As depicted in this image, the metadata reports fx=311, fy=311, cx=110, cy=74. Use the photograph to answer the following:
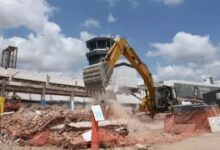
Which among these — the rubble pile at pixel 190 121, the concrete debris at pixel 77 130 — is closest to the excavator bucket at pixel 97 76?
the concrete debris at pixel 77 130

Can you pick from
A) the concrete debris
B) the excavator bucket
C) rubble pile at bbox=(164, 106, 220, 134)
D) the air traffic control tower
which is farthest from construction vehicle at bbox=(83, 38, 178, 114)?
the air traffic control tower

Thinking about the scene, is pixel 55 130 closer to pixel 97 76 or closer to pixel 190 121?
pixel 97 76

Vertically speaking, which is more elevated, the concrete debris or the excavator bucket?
the excavator bucket

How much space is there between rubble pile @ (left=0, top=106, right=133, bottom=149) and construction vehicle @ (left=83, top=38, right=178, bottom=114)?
2.10 meters

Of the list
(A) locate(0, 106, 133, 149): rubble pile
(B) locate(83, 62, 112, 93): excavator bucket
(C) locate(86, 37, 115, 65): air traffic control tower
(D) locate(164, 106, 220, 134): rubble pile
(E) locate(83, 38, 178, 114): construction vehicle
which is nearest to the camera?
(A) locate(0, 106, 133, 149): rubble pile

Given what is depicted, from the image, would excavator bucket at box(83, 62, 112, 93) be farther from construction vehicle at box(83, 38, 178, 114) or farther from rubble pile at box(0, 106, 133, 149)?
rubble pile at box(0, 106, 133, 149)

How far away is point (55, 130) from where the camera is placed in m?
15.1

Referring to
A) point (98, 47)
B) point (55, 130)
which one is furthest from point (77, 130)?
point (98, 47)

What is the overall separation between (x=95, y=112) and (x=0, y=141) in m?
8.03

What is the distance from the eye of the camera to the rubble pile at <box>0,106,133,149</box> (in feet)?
44.8

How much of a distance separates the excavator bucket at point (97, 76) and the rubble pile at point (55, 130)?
1.77 meters

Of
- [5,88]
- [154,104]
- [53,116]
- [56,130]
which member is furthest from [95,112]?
[5,88]

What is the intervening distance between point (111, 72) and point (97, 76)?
45.8 inches

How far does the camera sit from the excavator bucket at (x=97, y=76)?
1817 centimetres
